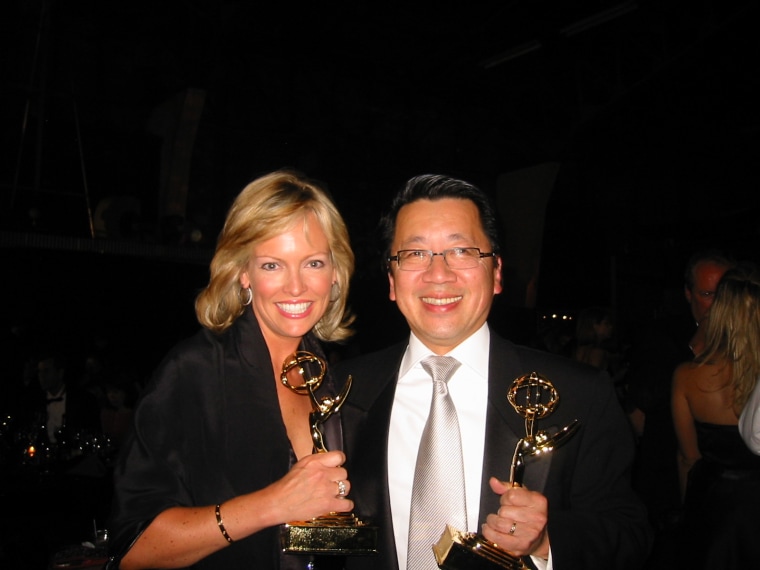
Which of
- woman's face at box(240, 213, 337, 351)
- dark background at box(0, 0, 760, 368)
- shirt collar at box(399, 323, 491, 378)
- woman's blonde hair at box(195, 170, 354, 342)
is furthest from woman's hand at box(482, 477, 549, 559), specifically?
dark background at box(0, 0, 760, 368)

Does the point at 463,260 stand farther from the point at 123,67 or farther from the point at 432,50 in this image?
the point at 432,50

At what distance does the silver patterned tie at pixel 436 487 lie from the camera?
5.65 ft

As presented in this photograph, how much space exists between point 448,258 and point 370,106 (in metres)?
10.1

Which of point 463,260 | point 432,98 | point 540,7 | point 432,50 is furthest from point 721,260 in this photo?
point 432,98

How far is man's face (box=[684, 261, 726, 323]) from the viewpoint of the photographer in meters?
3.78

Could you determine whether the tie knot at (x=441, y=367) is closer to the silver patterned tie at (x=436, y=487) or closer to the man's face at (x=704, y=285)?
the silver patterned tie at (x=436, y=487)

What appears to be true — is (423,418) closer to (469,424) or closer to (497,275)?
(469,424)

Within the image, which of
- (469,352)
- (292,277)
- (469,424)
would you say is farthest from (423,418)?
(292,277)

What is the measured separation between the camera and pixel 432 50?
10.9 meters

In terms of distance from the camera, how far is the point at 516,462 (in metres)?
1.63

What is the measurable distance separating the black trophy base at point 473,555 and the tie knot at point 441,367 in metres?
0.47

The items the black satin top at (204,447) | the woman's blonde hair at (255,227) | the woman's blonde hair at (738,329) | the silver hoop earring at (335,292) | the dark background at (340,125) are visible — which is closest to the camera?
the black satin top at (204,447)

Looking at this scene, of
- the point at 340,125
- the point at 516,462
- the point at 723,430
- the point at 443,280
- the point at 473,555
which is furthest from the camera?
the point at 340,125

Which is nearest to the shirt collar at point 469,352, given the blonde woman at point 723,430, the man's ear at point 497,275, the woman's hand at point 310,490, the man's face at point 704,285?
the man's ear at point 497,275
